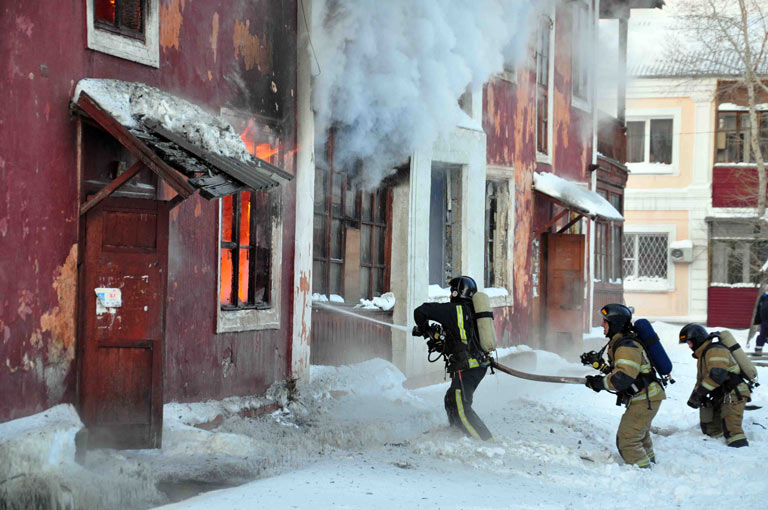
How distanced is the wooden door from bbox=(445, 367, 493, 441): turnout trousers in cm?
886

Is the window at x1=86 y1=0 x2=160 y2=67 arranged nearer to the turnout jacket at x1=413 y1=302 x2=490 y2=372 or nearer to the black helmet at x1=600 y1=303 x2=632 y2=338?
the turnout jacket at x1=413 y1=302 x2=490 y2=372

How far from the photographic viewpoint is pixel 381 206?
12914 mm

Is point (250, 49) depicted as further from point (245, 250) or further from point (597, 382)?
point (597, 382)

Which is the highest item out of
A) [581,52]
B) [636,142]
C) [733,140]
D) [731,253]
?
[581,52]

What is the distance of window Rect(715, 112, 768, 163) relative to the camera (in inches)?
1127

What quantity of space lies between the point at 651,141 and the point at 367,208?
65.2ft

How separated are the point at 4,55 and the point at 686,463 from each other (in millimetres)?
6569

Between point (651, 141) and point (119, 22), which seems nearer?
point (119, 22)

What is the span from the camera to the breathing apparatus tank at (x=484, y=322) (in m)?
8.79

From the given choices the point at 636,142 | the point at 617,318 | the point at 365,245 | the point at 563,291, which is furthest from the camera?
the point at 636,142

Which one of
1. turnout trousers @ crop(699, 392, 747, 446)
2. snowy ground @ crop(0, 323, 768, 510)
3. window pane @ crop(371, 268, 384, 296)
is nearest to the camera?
snowy ground @ crop(0, 323, 768, 510)

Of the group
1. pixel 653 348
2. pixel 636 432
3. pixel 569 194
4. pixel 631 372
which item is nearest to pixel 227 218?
pixel 631 372

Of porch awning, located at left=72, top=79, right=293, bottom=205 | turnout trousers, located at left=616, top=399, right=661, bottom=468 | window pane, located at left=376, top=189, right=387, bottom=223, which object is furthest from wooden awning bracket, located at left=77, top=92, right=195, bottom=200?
window pane, located at left=376, top=189, right=387, bottom=223

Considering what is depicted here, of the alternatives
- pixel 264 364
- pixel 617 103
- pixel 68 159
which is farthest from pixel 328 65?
pixel 617 103
